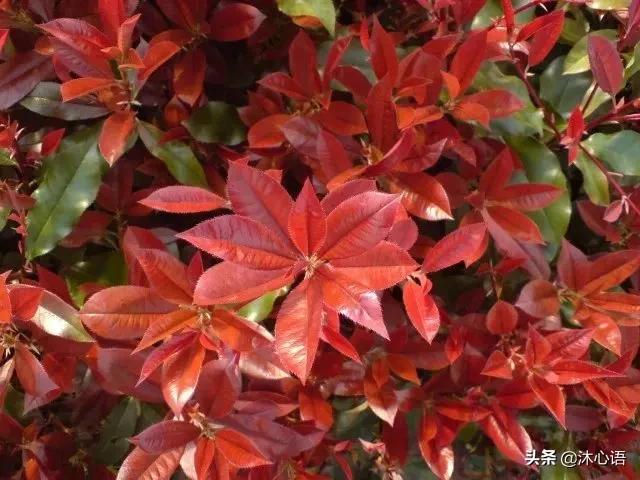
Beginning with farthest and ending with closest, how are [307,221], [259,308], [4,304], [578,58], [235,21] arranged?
[578,58] → [235,21] → [259,308] → [4,304] → [307,221]

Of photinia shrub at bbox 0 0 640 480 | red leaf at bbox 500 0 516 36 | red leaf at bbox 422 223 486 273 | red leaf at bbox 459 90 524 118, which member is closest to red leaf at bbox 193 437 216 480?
photinia shrub at bbox 0 0 640 480

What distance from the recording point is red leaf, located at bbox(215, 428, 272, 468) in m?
0.71

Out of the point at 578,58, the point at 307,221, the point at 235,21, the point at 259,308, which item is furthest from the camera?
the point at 578,58

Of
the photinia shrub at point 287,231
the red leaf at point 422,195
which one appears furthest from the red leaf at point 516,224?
the red leaf at point 422,195

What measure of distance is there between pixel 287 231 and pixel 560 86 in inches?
25.0

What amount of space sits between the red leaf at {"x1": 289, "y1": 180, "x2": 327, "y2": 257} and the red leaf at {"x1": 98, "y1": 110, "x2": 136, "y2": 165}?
318 mm

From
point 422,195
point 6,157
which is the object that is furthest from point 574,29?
point 6,157

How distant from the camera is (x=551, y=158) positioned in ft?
3.20

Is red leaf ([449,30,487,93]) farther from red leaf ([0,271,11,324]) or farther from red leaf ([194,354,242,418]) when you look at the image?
red leaf ([0,271,11,324])

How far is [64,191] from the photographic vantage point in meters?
0.84

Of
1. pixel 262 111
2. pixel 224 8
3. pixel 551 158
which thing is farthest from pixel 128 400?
pixel 551 158

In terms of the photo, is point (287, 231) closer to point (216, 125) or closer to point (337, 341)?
point (337, 341)

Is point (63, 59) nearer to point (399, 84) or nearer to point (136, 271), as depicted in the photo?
point (136, 271)

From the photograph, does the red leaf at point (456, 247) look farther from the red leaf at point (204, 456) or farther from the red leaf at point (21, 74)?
the red leaf at point (21, 74)
